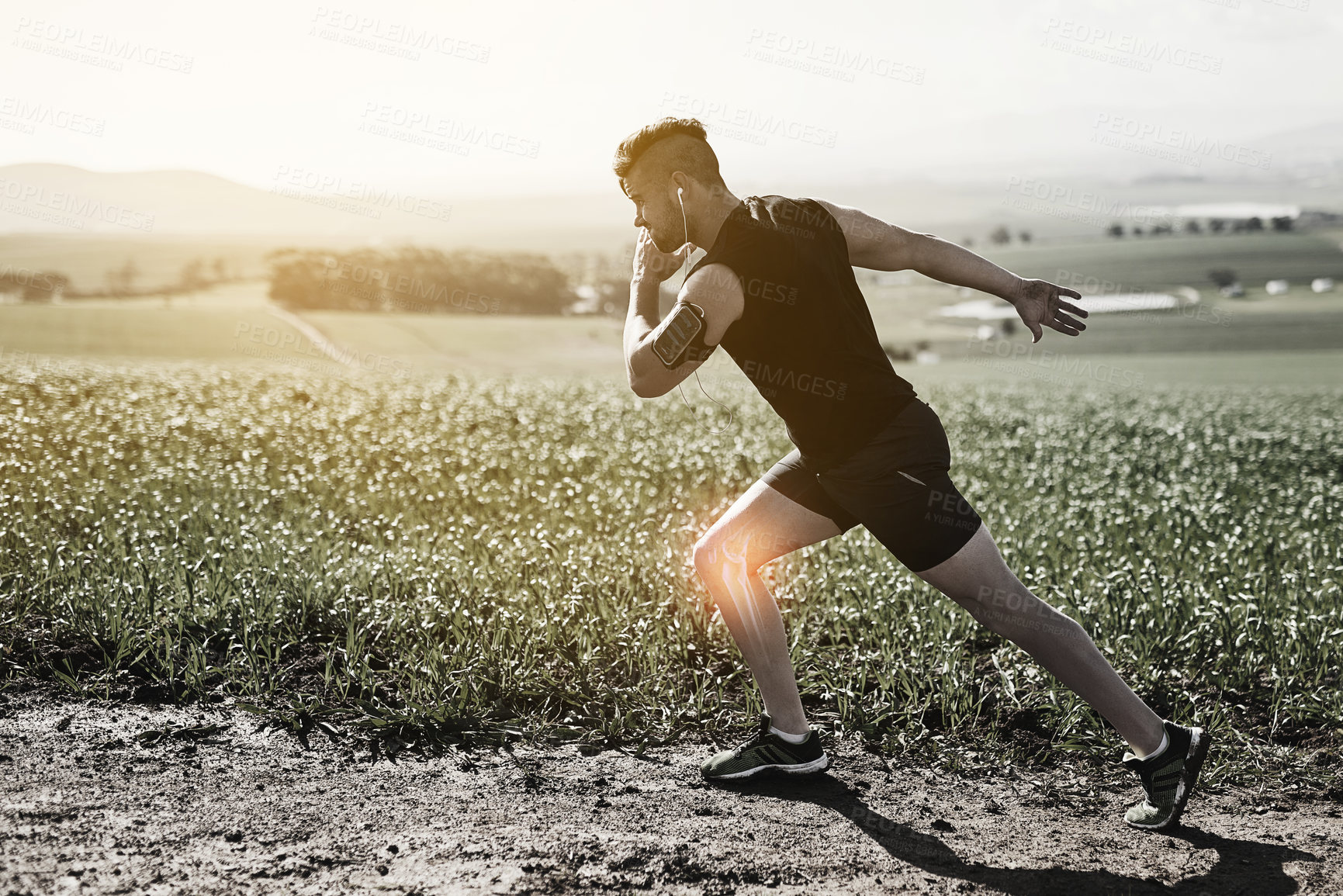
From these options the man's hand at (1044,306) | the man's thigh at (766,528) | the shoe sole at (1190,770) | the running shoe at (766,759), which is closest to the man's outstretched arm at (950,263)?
the man's hand at (1044,306)

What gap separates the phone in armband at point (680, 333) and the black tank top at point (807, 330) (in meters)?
0.16

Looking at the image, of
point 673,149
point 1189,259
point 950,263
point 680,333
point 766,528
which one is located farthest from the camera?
point 1189,259

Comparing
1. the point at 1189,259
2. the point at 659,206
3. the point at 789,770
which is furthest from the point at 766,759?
the point at 1189,259

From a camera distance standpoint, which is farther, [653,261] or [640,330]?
[653,261]

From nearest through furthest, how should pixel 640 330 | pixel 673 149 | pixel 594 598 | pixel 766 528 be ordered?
pixel 673 149
pixel 640 330
pixel 766 528
pixel 594 598

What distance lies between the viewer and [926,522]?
3.19 m

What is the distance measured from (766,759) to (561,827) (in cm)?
82

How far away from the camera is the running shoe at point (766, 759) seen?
3801 mm

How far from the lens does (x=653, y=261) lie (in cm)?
340

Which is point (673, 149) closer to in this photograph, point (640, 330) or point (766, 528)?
point (640, 330)

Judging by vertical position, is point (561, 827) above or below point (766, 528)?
below

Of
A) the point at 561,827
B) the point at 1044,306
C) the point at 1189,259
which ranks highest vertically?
the point at 1189,259

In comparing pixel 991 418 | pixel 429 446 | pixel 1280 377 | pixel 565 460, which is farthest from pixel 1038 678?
pixel 1280 377

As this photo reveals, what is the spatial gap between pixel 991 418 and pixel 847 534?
8.06 meters
